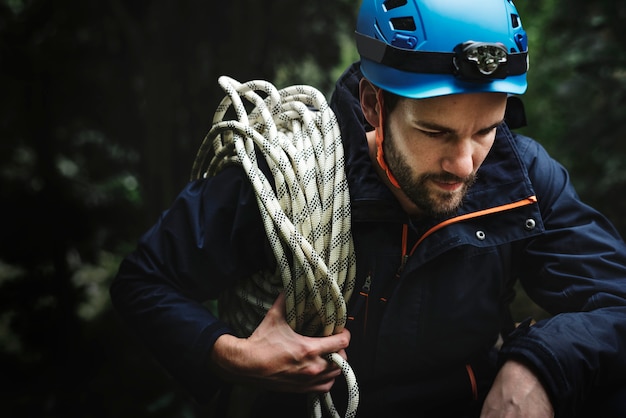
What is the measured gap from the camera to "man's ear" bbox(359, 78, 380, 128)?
170 cm

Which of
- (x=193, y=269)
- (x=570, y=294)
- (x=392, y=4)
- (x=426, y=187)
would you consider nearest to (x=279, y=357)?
(x=193, y=269)

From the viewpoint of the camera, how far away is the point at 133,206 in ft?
10.7

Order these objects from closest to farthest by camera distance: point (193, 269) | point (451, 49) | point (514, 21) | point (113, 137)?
1. point (451, 49)
2. point (514, 21)
3. point (193, 269)
4. point (113, 137)

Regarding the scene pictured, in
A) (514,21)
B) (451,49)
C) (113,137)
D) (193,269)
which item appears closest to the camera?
(451,49)

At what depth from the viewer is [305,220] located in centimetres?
156

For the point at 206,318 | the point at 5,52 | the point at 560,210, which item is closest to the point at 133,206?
the point at 5,52

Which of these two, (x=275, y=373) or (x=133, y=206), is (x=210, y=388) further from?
(x=133, y=206)

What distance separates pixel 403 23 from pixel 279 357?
0.86 meters

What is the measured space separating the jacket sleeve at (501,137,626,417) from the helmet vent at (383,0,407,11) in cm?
56

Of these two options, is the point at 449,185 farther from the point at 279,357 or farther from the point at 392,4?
the point at 279,357

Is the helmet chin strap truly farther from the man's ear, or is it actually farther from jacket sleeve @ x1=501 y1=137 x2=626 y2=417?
jacket sleeve @ x1=501 y1=137 x2=626 y2=417

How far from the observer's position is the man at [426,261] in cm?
149

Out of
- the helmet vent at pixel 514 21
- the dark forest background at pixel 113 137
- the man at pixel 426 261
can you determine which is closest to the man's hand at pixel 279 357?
the man at pixel 426 261

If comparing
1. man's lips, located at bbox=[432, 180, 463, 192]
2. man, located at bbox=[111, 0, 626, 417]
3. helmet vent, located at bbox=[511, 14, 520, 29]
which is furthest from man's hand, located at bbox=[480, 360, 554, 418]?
helmet vent, located at bbox=[511, 14, 520, 29]
